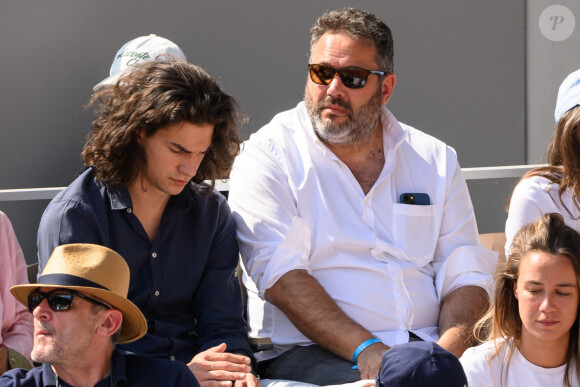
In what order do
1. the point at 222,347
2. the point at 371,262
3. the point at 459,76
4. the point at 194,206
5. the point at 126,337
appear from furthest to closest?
the point at 459,76 → the point at 371,262 → the point at 194,206 → the point at 222,347 → the point at 126,337

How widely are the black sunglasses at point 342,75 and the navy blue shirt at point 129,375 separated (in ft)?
4.93

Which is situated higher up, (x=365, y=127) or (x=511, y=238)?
(x=365, y=127)

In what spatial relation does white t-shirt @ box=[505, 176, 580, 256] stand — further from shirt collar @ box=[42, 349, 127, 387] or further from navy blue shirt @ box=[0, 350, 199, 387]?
shirt collar @ box=[42, 349, 127, 387]

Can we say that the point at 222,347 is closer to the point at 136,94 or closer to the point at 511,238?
the point at 136,94

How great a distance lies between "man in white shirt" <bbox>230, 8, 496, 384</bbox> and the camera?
3.39 m

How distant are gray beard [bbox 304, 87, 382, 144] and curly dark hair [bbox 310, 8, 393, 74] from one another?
0.22 m

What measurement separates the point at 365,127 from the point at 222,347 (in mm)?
1219

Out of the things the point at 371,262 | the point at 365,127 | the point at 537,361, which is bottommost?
the point at 537,361

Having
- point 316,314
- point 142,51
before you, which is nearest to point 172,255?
point 316,314

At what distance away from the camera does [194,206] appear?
333cm

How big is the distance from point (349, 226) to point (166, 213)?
78 centimetres

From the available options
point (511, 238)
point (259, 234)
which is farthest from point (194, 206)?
point (511, 238)

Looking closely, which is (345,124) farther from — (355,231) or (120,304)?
(120,304)

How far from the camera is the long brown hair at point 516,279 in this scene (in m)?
3.13
